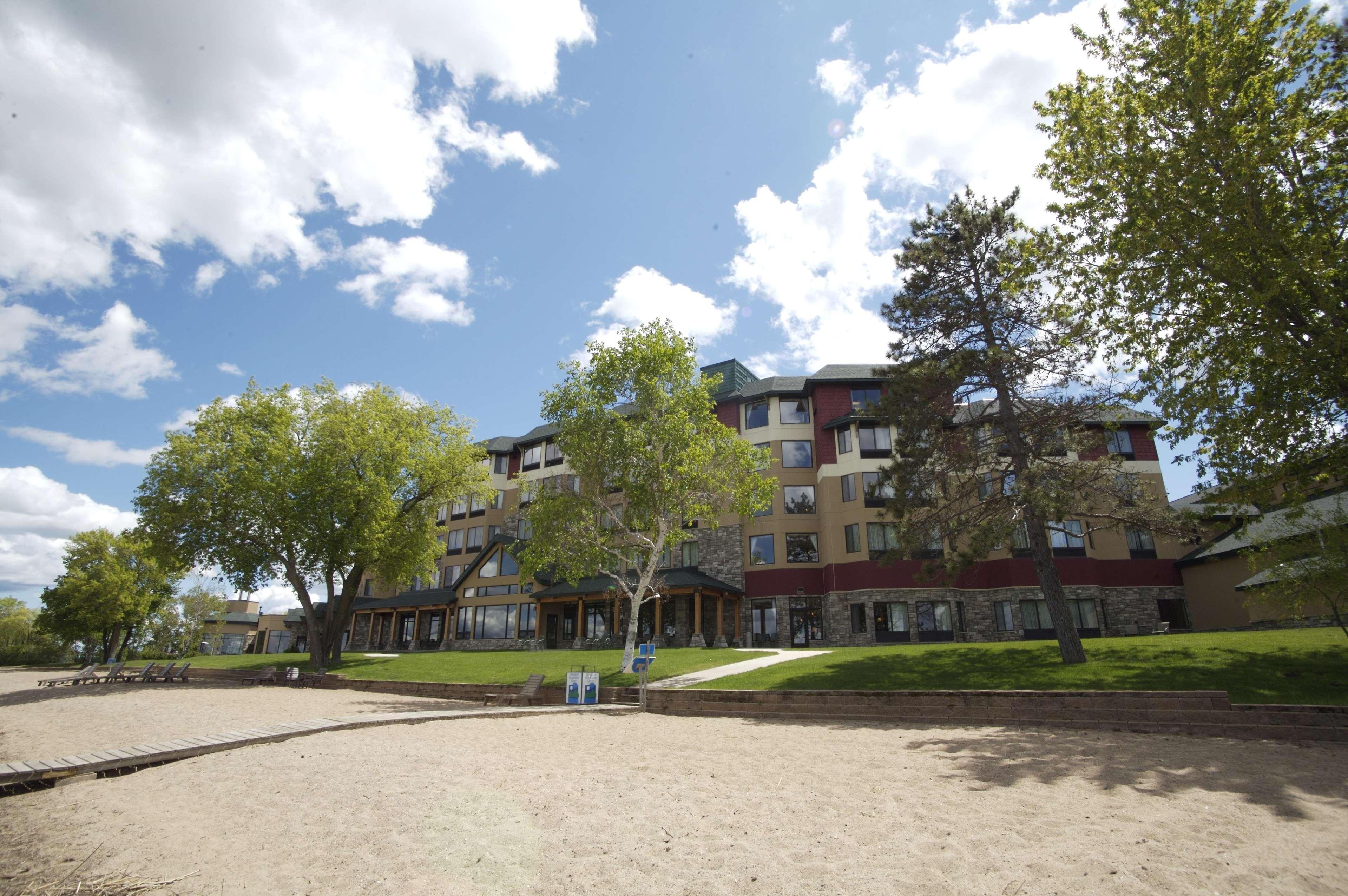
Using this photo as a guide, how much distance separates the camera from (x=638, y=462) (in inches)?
947

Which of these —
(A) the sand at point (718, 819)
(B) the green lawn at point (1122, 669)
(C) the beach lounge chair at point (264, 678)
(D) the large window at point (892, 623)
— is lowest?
(A) the sand at point (718, 819)

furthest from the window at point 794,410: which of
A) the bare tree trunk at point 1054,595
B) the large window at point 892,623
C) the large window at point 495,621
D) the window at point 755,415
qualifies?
the large window at point 495,621

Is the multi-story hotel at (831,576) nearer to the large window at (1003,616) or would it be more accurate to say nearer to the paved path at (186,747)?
the large window at (1003,616)

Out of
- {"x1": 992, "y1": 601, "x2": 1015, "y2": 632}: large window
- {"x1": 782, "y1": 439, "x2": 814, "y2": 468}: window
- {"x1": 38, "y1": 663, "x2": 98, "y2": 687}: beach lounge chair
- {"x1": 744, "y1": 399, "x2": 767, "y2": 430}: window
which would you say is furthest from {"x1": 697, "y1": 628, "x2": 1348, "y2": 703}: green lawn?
{"x1": 38, "y1": 663, "x2": 98, "y2": 687}: beach lounge chair

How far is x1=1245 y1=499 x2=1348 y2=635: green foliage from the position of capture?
43.3ft

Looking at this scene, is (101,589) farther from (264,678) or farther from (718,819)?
(718,819)

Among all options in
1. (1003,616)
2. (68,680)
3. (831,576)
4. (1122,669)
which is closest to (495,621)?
(68,680)

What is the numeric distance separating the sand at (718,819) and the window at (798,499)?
24.5 metres

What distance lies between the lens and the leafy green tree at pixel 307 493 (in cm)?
2786

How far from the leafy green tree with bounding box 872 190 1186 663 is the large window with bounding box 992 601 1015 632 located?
13.9 metres

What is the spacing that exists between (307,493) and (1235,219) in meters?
30.5

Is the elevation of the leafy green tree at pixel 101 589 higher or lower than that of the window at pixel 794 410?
lower

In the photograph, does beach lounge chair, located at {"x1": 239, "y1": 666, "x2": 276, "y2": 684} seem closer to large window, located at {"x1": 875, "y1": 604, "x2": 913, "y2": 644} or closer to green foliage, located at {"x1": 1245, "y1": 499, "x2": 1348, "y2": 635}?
large window, located at {"x1": 875, "y1": 604, "x2": 913, "y2": 644}

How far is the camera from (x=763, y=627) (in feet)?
114
